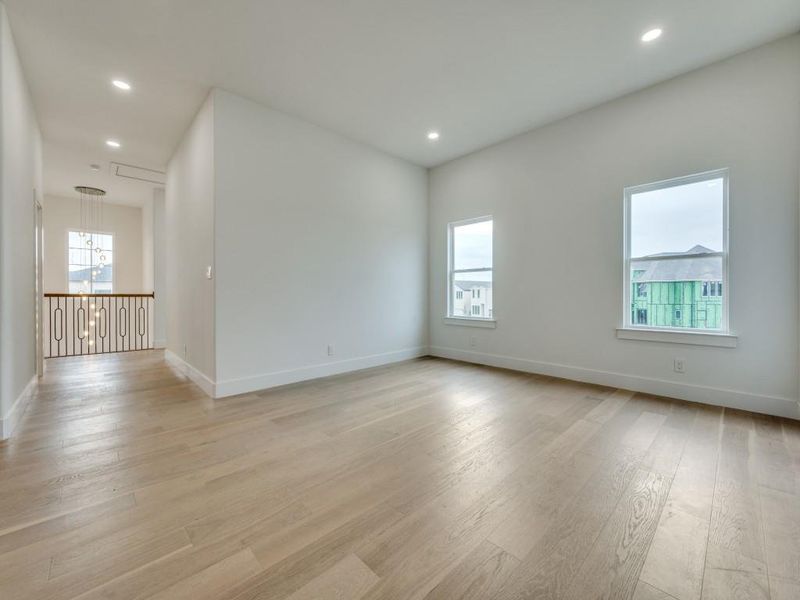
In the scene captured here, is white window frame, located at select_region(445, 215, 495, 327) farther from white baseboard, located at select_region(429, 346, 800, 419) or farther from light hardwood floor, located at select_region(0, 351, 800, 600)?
light hardwood floor, located at select_region(0, 351, 800, 600)

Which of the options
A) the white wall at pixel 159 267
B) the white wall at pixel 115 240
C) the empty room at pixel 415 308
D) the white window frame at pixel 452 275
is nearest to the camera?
the empty room at pixel 415 308

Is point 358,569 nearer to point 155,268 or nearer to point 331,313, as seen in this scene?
point 331,313

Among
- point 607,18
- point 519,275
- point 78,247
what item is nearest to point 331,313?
point 519,275

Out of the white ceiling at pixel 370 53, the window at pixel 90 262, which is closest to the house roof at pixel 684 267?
the white ceiling at pixel 370 53

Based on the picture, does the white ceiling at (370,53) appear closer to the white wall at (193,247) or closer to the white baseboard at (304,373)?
the white wall at (193,247)

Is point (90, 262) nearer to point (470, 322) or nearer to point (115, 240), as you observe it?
point (115, 240)

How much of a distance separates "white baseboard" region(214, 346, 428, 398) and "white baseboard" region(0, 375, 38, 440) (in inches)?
53.1

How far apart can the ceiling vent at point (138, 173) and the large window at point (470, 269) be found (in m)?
5.00

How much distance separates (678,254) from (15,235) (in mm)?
5869

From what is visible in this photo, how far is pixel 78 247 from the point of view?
7.52 meters

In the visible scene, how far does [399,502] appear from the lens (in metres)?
1.68

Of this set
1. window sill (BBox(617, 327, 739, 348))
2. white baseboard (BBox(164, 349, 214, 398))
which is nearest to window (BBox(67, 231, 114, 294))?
white baseboard (BBox(164, 349, 214, 398))

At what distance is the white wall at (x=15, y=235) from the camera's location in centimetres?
244

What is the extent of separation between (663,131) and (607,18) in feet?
4.48
